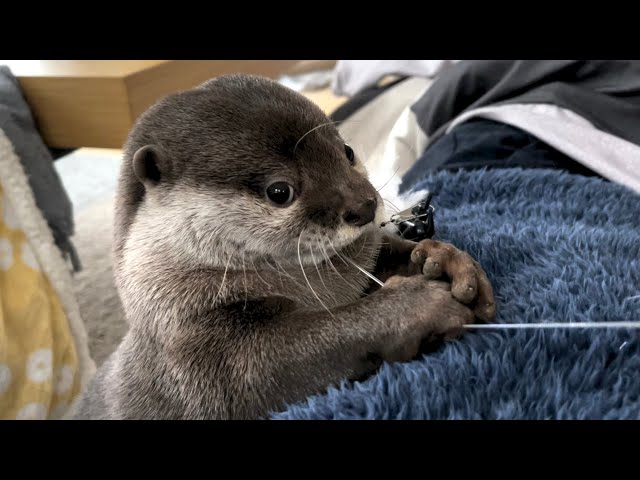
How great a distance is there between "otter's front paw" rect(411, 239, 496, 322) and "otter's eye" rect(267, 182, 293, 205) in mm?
206

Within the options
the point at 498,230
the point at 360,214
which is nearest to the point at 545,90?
the point at 498,230

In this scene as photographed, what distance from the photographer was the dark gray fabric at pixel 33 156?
1.61 metres

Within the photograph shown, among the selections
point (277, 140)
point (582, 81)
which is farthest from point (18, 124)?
point (582, 81)

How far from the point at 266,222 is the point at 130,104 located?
99 centimetres

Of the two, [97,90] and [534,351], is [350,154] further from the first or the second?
[97,90]

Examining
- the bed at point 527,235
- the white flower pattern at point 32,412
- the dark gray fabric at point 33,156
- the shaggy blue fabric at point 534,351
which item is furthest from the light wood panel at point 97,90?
the shaggy blue fabric at point 534,351

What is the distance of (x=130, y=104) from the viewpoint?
1.58 meters

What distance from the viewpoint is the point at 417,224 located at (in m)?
0.91

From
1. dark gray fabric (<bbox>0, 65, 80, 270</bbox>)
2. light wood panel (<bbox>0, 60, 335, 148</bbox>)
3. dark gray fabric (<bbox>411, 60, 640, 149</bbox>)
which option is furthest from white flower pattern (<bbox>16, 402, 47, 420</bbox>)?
dark gray fabric (<bbox>411, 60, 640, 149</bbox>)

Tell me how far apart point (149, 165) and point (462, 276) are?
465 millimetres

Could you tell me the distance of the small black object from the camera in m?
0.91
